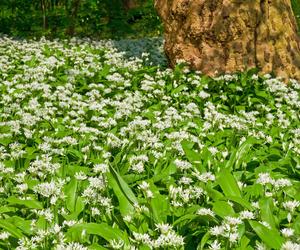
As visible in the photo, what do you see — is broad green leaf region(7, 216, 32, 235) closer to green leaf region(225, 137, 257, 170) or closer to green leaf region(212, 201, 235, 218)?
green leaf region(212, 201, 235, 218)

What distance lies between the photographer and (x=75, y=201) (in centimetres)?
392

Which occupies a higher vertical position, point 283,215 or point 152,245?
point 152,245

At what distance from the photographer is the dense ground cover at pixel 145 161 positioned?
3312 millimetres

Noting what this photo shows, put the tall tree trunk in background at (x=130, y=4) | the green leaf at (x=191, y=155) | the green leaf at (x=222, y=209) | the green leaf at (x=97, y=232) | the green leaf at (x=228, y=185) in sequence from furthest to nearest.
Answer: the tall tree trunk in background at (x=130, y=4), the green leaf at (x=191, y=155), the green leaf at (x=228, y=185), the green leaf at (x=222, y=209), the green leaf at (x=97, y=232)

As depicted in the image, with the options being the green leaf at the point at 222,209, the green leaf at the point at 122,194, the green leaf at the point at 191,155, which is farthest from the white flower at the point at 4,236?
the green leaf at the point at 191,155

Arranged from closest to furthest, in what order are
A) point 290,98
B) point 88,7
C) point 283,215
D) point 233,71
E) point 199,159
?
1. point 283,215
2. point 199,159
3. point 290,98
4. point 233,71
5. point 88,7

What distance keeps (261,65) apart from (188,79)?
1.43 metres

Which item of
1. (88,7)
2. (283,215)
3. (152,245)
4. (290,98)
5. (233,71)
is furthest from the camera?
(88,7)

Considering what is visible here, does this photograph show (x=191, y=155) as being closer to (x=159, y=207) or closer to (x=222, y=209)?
(x=159, y=207)

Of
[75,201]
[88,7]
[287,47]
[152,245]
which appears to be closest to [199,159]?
[75,201]

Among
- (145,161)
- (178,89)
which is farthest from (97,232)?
(178,89)

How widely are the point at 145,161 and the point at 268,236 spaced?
1.97 m

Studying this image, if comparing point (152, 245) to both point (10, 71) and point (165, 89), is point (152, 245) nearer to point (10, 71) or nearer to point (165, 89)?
point (165, 89)

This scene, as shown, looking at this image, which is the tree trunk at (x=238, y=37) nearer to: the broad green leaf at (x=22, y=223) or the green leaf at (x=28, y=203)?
the green leaf at (x=28, y=203)
